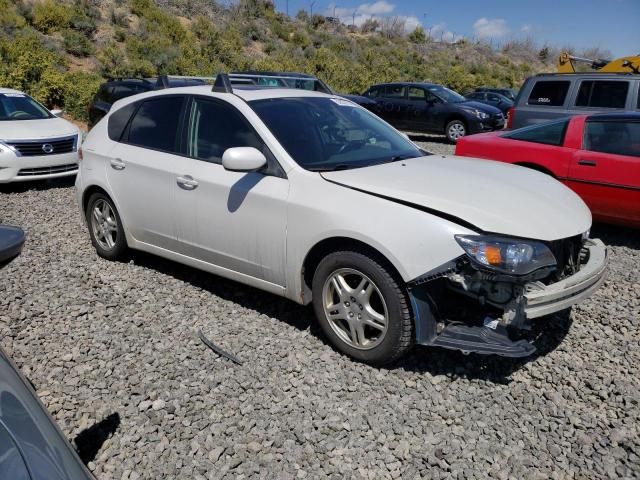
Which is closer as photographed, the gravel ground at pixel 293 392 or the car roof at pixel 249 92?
the gravel ground at pixel 293 392

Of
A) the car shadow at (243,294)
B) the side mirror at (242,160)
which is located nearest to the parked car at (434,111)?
the car shadow at (243,294)

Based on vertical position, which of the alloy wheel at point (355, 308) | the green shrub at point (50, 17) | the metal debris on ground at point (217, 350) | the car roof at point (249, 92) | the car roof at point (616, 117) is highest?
the green shrub at point (50, 17)

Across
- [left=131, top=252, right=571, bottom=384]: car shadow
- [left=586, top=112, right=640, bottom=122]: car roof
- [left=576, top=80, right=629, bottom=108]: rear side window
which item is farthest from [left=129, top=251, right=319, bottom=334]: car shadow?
[left=576, top=80, right=629, bottom=108]: rear side window

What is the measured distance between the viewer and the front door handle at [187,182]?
13.3 feet

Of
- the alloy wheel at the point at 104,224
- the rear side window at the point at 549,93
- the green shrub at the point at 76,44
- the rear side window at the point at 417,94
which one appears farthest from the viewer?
the green shrub at the point at 76,44

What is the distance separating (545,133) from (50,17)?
25827mm

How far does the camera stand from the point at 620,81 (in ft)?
28.3

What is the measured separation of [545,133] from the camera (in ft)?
21.0

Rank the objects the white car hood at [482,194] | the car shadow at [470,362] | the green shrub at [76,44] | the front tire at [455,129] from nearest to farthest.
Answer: the white car hood at [482,194] < the car shadow at [470,362] < the front tire at [455,129] < the green shrub at [76,44]

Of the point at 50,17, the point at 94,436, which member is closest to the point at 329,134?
the point at 94,436

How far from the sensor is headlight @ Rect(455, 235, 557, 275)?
291 centimetres

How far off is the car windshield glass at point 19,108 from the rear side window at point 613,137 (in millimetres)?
8389

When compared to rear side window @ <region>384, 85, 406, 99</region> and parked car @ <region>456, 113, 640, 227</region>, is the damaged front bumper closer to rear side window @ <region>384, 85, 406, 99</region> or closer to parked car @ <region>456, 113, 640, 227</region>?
parked car @ <region>456, 113, 640, 227</region>

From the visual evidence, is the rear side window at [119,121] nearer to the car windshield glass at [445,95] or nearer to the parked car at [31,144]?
the parked car at [31,144]
